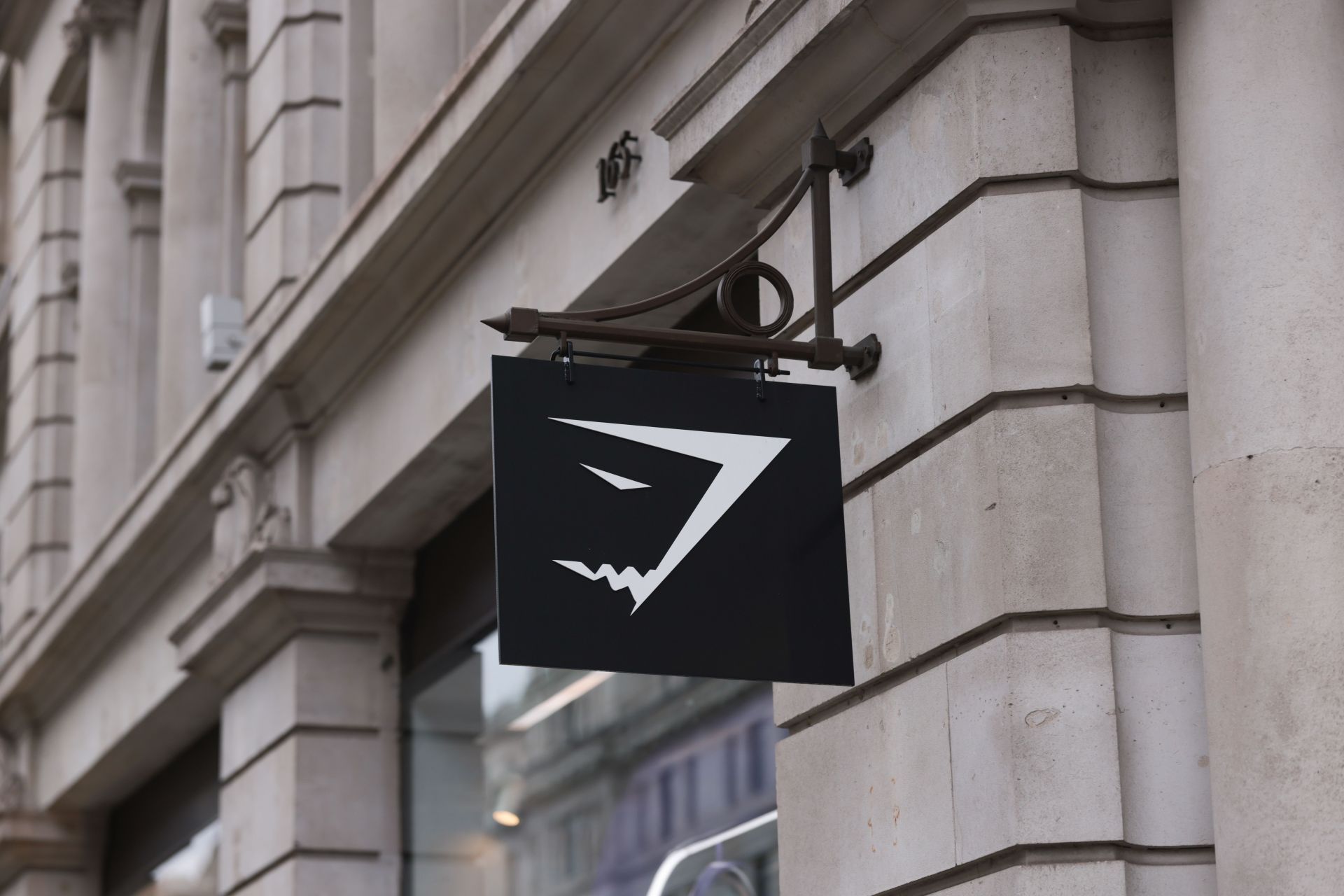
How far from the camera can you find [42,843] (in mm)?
18609

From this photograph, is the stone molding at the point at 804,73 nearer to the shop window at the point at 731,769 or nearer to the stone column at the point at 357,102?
the shop window at the point at 731,769

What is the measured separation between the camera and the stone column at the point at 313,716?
13.0 meters

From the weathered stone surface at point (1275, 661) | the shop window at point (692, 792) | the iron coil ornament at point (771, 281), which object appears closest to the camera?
the weathered stone surface at point (1275, 661)

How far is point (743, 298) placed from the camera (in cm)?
986

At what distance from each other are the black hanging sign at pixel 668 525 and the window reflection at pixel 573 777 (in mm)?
2737

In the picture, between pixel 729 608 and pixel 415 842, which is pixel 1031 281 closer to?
pixel 729 608

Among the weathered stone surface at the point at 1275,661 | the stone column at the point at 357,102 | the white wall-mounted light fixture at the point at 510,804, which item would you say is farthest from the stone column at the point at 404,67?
the weathered stone surface at the point at 1275,661

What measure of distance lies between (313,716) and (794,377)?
6.01 m

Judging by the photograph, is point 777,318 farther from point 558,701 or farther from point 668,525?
point 558,701

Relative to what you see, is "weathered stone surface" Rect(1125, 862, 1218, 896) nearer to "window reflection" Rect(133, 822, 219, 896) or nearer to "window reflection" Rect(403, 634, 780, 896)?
"window reflection" Rect(403, 634, 780, 896)

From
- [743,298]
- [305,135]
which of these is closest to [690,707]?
[743,298]

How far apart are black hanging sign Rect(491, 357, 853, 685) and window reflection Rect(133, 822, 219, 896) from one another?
Answer: 905cm

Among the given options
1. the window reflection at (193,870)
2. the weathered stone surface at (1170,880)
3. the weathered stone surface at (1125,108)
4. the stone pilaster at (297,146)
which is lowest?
the weathered stone surface at (1170,880)

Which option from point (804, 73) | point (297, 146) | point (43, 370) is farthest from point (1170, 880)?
point (43, 370)
